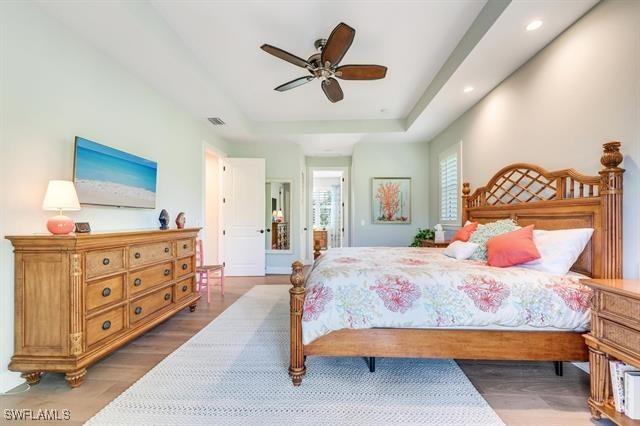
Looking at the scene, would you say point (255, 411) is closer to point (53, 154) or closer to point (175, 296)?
point (175, 296)

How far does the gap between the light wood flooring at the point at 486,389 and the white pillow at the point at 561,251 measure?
2.63 ft

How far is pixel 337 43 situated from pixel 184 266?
2.85 metres

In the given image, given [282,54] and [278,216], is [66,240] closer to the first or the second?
[282,54]

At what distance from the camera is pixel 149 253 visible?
268 centimetres

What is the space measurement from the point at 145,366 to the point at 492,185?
3937mm

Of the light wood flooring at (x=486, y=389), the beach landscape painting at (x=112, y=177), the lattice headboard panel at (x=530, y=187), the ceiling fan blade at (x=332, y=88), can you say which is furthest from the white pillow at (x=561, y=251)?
the beach landscape painting at (x=112, y=177)

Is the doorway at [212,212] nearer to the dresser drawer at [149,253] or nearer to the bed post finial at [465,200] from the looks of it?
the dresser drawer at [149,253]

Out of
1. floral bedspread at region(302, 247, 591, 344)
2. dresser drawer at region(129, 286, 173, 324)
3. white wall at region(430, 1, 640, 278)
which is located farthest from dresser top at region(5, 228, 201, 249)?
white wall at region(430, 1, 640, 278)

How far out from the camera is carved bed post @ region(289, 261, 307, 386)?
76.0 inches

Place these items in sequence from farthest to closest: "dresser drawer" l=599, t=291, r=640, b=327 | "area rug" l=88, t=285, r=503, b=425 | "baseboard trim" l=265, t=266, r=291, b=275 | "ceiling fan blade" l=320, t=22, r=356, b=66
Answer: "baseboard trim" l=265, t=266, r=291, b=275, "ceiling fan blade" l=320, t=22, r=356, b=66, "area rug" l=88, t=285, r=503, b=425, "dresser drawer" l=599, t=291, r=640, b=327

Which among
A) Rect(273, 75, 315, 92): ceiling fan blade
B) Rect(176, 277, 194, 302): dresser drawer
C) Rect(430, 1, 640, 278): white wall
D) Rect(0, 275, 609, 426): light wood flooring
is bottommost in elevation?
Rect(0, 275, 609, 426): light wood flooring

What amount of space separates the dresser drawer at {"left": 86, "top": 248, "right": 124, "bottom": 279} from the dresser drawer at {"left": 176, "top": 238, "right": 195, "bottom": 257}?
0.85 m

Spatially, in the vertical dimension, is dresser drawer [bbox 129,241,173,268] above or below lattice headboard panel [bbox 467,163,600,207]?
below

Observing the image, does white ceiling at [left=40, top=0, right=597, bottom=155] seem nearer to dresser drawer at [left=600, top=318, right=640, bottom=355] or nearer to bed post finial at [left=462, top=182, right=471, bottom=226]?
bed post finial at [left=462, top=182, right=471, bottom=226]
